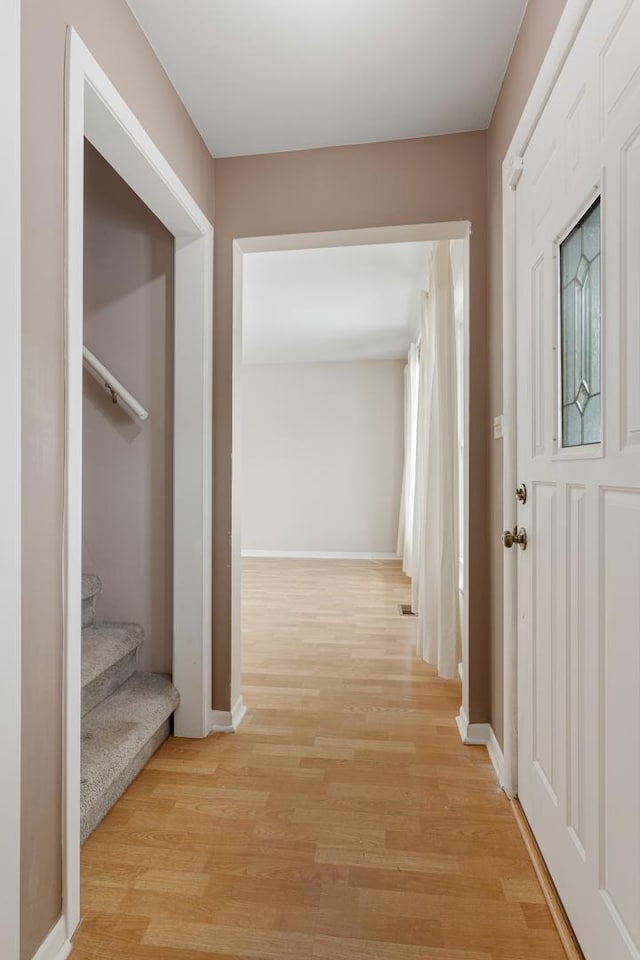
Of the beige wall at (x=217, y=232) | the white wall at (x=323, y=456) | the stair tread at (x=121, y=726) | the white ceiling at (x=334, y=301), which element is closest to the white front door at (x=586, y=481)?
the beige wall at (x=217, y=232)

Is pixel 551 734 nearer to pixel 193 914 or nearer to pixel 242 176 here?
pixel 193 914

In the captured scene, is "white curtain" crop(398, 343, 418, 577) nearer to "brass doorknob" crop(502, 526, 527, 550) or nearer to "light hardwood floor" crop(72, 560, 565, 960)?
"light hardwood floor" crop(72, 560, 565, 960)

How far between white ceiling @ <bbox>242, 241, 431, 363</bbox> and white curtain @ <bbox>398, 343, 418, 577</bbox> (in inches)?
13.4

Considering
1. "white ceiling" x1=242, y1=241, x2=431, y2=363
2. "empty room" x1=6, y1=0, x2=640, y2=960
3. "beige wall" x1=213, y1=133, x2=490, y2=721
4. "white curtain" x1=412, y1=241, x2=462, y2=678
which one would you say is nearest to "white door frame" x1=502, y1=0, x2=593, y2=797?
"empty room" x1=6, y1=0, x2=640, y2=960

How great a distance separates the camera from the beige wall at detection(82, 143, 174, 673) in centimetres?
223

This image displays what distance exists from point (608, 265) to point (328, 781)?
1.77m

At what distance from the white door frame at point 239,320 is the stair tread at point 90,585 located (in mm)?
587

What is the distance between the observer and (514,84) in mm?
1679

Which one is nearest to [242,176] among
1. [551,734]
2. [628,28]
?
[628,28]

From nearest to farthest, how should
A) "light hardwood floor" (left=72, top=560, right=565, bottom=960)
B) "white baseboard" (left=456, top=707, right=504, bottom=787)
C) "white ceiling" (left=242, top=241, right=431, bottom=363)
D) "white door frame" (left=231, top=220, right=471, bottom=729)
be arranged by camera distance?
"light hardwood floor" (left=72, top=560, right=565, bottom=960)
"white baseboard" (left=456, top=707, right=504, bottom=787)
"white door frame" (left=231, top=220, right=471, bottom=729)
"white ceiling" (left=242, top=241, right=431, bottom=363)

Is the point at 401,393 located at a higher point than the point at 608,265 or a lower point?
higher

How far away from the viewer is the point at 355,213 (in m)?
2.16

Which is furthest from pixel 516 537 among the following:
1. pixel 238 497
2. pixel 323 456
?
pixel 323 456

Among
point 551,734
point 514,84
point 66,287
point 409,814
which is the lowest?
point 409,814
